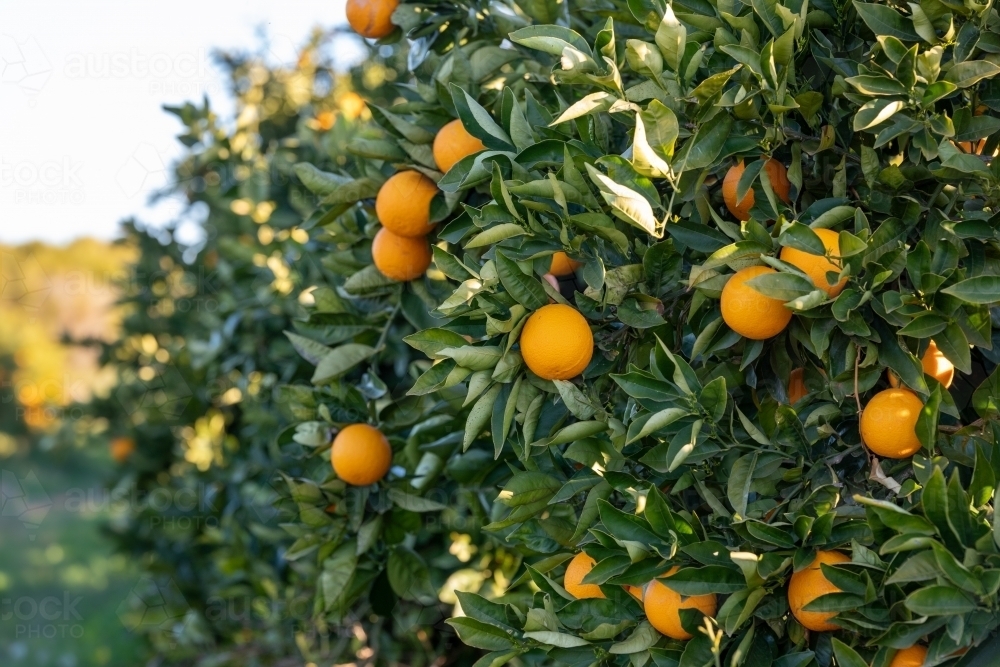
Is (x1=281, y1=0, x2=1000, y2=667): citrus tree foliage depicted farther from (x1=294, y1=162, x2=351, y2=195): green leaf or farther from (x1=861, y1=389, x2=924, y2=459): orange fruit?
(x1=294, y1=162, x2=351, y2=195): green leaf

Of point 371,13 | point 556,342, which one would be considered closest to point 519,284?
point 556,342

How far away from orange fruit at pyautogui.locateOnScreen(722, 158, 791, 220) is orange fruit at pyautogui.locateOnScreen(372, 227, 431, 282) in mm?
524

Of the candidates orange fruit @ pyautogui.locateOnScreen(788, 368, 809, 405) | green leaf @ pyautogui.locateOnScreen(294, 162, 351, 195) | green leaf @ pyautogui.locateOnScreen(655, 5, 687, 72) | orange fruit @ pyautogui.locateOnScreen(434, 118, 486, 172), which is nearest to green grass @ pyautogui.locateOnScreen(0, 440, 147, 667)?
green leaf @ pyautogui.locateOnScreen(294, 162, 351, 195)

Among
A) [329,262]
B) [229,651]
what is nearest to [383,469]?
[329,262]

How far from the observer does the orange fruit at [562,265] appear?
1308 mm

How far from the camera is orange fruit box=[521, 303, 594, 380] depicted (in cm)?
111

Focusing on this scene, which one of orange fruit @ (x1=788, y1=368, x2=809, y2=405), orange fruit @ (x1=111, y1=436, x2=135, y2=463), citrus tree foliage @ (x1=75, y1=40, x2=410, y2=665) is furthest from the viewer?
orange fruit @ (x1=111, y1=436, x2=135, y2=463)

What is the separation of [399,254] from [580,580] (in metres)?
0.61

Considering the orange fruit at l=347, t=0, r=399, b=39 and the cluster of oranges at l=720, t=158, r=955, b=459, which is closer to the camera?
the cluster of oranges at l=720, t=158, r=955, b=459

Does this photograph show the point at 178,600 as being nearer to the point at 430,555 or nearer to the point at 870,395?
the point at 430,555

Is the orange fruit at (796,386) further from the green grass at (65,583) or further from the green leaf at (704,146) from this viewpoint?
the green grass at (65,583)

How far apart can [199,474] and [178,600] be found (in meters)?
0.50

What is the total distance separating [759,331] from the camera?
3.50 ft

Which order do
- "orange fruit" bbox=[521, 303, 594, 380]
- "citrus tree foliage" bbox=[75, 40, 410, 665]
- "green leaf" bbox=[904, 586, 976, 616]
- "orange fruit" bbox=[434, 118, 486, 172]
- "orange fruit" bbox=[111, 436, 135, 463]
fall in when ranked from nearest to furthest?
"green leaf" bbox=[904, 586, 976, 616] < "orange fruit" bbox=[521, 303, 594, 380] < "orange fruit" bbox=[434, 118, 486, 172] < "citrus tree foliage" bbox=[75, 40, 410, 665] < "orange fruit" bbox=[111, 436, 135, 463]
